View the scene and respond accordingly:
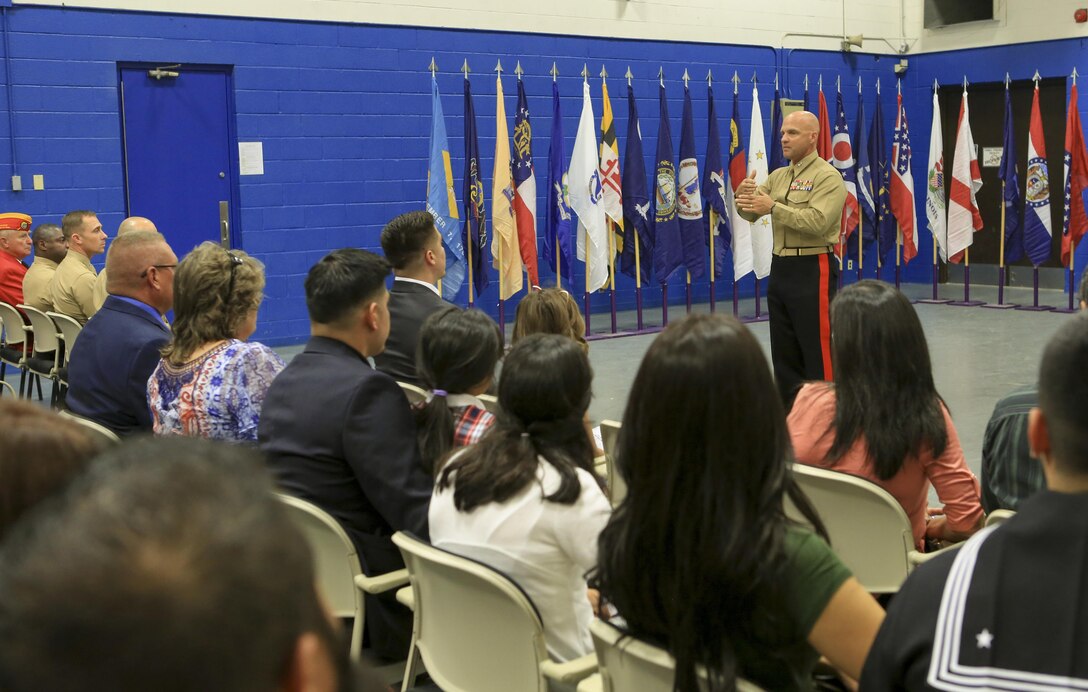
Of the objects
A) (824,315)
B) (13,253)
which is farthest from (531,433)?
(13,253)

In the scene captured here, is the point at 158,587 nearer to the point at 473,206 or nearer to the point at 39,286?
the point at 39,286

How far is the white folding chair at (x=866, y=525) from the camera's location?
7.93 feet

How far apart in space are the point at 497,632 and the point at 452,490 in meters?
0.30

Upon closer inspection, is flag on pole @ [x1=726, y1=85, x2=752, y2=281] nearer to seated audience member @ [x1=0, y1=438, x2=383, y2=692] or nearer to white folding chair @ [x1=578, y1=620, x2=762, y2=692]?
white folding chair @ [x1=578, y1=620, x2=762, y2=692]

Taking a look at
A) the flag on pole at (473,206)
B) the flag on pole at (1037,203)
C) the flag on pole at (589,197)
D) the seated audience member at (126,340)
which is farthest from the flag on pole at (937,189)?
the seated audience member at (126,340)

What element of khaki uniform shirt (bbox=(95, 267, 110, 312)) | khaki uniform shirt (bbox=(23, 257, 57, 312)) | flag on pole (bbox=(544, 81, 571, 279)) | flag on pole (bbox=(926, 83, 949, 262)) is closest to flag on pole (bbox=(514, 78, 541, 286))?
flag on pole (bbox=(544, 81, 571, 279))

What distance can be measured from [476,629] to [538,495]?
0.27 metres

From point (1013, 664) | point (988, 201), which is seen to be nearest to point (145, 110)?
point (1013, 664)

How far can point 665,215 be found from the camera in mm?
9305

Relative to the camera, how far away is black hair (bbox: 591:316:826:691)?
1.51 metres

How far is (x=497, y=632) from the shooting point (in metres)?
2.00

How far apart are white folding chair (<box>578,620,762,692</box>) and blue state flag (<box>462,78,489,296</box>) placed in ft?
23.1

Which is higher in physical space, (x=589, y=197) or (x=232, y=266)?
(x=589, y=197)

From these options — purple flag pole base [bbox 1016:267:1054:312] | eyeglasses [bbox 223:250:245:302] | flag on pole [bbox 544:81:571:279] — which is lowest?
purple flag pole base [bbox 1016:267:1054:312]
